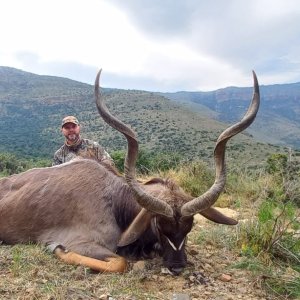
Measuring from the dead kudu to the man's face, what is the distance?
2065 mm

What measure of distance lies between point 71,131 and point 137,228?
3.55 m

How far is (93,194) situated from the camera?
17.5ft

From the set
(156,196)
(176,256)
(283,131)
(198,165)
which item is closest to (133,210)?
→ (156,196)

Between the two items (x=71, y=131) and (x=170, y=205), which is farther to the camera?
(x=71, y=131)

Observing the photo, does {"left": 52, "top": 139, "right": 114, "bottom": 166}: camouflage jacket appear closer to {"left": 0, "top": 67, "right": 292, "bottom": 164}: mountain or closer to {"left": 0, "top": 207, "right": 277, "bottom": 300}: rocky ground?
{"left": 0, "top": 207, "right": 277, "bottom": 300}: rocky ground

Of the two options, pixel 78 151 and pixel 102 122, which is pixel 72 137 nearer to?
pixel 78 151

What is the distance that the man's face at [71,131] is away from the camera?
7945mm

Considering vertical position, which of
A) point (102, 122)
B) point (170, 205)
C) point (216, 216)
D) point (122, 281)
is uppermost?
point (170, 205)

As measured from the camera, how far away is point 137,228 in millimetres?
4789

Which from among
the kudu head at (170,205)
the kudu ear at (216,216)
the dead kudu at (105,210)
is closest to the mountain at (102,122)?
the dead kudu at (105,210)

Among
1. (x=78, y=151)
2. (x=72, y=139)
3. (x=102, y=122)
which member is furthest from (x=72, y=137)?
(x=102, y=122)

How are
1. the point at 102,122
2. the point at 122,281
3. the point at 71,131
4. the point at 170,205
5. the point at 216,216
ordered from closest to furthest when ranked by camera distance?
the point at 122,281 < the point at 170,205 < the point at 216,216 < the point at 71,131 < the point at 102,122

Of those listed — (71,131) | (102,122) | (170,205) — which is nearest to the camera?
(170,205)

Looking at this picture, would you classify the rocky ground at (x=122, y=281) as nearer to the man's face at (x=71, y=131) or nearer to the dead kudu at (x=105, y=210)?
the dead kudu at (x=105, y=210)
